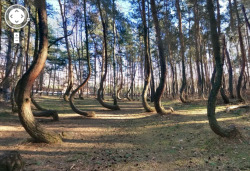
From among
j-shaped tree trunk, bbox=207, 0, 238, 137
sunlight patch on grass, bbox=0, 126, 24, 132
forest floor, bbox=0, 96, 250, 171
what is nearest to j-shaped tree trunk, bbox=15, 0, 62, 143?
forest floor, bbox=0, 96, 250, 171

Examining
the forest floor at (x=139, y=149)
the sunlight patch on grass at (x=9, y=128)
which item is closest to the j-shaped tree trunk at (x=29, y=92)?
the forest floor at (x=139, y=149)

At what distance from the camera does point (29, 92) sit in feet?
14.8

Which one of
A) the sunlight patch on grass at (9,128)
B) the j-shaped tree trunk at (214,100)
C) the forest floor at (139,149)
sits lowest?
the forest floor at (139,149)

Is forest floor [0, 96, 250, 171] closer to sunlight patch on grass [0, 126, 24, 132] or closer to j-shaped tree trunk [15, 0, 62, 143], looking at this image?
sunlight patch on grass [0, 126, 24, 132]

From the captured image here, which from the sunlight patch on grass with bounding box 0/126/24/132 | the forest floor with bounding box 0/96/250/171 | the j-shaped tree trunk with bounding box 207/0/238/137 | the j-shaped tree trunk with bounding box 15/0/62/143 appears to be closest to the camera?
the forest floor with bounding box 0/96/250/171

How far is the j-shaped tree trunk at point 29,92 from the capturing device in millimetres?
4410

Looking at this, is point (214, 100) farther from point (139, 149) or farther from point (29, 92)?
point (29, 92)

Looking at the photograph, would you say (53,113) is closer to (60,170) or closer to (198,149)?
(60,170)

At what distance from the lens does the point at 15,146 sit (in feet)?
15.8

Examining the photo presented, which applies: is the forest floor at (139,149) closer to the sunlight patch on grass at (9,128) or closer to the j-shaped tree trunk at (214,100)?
the sunlight patch on grass at (9,128)

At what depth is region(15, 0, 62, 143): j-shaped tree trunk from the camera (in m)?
4.41

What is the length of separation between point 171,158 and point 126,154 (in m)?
1.21

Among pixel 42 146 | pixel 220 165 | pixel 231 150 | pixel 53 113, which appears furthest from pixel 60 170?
pixel 53 113

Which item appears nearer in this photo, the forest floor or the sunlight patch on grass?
the forest floor
